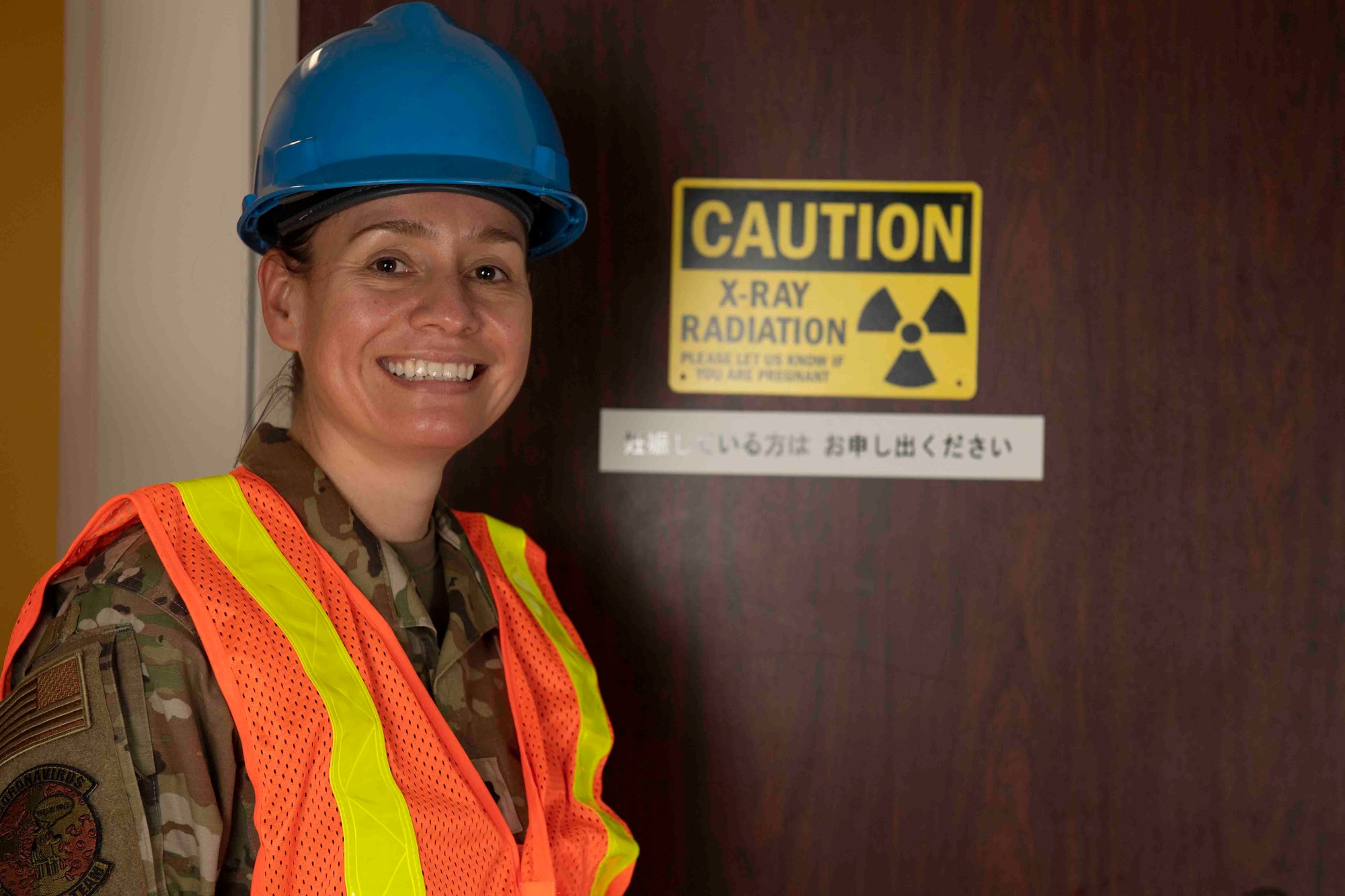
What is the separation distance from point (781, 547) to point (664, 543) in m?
0.16

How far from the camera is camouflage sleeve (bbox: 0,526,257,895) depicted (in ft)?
2.58

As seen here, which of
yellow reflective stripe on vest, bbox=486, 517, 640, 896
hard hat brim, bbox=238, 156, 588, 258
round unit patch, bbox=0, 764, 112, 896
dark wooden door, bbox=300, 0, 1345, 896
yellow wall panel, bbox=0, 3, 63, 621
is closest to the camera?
round unit patch, bbox=0, 764, 112, 896

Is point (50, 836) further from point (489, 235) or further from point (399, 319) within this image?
point (489, 235)

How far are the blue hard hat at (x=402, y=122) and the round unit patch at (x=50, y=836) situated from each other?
0.54 m

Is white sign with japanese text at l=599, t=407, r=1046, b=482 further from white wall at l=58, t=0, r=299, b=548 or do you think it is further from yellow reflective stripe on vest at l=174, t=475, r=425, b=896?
yellow reflective stripe on vest at l=174, t=475, r=425, b=896

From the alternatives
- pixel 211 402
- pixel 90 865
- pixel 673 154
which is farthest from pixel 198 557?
pixel 673 154

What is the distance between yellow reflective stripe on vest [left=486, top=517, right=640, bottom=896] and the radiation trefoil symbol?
0.57m

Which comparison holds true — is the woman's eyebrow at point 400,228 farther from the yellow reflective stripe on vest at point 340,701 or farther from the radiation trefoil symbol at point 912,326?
the radiation trefoil symbol at point 912,326

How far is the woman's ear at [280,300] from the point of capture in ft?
3.62

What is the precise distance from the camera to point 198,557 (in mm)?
897

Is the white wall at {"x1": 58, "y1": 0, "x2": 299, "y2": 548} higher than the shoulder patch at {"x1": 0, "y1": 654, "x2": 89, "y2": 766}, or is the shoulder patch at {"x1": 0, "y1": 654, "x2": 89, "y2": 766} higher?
the white wall at {"x1": 58, "y1": 0, "x2": 299, "y2": 548}

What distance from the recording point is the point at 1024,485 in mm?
1579

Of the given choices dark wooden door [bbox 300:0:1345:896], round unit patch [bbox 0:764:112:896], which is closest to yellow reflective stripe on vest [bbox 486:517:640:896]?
dark wooden door [bbox 300:0:1345:896]

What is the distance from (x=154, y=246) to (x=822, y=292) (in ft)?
2.94
